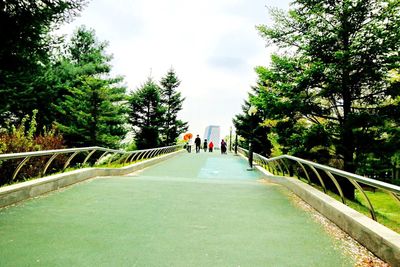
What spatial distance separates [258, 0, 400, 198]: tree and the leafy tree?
36.8ft

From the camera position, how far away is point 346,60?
538 inches

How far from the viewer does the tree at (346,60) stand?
13.7m

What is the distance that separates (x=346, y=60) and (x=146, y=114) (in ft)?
130

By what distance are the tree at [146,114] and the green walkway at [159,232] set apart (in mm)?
41740

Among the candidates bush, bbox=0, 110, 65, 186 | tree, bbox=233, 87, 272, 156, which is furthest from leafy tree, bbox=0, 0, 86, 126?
tree, bbox=233, 87, 272, 156

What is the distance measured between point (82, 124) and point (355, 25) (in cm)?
2429

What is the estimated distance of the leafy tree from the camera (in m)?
17.1

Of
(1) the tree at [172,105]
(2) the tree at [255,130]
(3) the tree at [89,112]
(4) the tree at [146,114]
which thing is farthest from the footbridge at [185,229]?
(1) the tree at [172,105]

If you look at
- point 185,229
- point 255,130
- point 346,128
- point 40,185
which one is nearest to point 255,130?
point 255,130

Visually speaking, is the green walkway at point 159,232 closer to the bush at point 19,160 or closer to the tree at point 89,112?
the bush at point 19,160

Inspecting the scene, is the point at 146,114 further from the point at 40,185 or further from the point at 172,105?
the point at 40,185

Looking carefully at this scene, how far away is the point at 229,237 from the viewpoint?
4555 millimetres

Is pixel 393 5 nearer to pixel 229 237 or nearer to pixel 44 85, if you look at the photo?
pixel 229 237

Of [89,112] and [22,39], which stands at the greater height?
[22,39]
